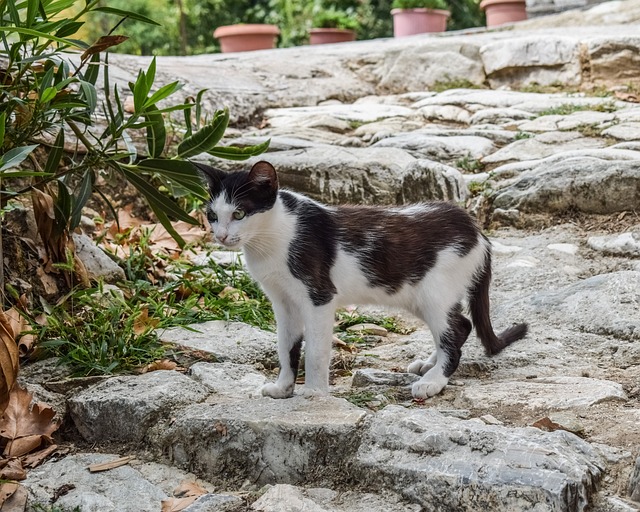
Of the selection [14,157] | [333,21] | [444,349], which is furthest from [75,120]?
[333,21]

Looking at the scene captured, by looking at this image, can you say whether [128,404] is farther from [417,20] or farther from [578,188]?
[417,20]

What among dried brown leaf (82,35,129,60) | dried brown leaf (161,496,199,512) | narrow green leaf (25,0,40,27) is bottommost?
dried brown leaf (161,496,199,512)

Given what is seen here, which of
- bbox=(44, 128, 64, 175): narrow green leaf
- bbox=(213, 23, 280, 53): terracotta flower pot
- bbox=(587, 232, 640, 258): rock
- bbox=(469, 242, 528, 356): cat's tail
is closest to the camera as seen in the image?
bbox=(469, 242, 528, 356): cat's tail

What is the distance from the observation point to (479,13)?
15.3 meters

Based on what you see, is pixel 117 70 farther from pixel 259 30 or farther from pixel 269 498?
pixel 259 30

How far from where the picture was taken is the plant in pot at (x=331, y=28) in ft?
42.8

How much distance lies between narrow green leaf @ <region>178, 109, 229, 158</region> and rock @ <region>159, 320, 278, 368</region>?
0.76m

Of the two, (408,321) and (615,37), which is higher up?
(615,37)

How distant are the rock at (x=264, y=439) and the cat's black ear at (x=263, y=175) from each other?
0.76m

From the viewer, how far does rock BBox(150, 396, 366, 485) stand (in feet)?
8.21

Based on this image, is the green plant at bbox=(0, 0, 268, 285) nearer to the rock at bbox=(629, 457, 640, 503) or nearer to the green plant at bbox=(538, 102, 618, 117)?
the rock at bbox=(629, 457, 640, 503)

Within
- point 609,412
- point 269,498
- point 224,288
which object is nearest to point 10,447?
point 269,498

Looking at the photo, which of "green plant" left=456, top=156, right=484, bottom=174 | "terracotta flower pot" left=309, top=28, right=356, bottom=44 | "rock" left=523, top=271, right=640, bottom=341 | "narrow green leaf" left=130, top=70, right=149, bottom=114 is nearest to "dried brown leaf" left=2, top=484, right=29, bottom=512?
"narrow green leaf" left=130, top=70, right=149, bottom=114

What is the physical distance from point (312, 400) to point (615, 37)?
6.26 metres
